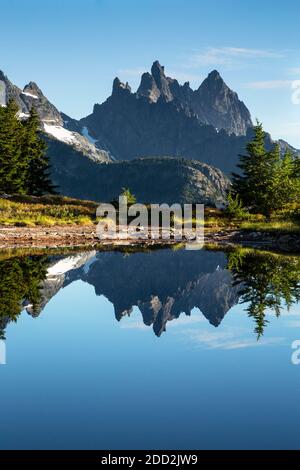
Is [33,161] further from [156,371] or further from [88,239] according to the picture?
[156,371]

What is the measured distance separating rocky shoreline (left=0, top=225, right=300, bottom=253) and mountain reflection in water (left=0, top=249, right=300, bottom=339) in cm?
583

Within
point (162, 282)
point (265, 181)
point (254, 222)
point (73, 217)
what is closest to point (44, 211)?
point (73, 217)

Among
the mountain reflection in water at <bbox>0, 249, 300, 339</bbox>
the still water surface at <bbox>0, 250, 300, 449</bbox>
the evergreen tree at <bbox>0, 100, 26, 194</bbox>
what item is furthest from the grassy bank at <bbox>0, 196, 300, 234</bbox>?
the still water surface at <bbox>0, 250, 300, 449</bbox>

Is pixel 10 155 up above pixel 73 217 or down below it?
above

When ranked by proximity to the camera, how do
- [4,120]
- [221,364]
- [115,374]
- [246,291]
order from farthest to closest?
[4,120], [246,291], [221,364], [115,374]

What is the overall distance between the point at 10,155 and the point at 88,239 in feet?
85.4

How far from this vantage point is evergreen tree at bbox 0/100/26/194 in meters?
61.5

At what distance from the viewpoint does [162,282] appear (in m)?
22.0

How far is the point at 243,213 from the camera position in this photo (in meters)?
56.8

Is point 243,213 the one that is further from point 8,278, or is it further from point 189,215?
point 8,278

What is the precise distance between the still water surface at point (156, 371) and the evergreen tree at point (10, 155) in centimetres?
4497
